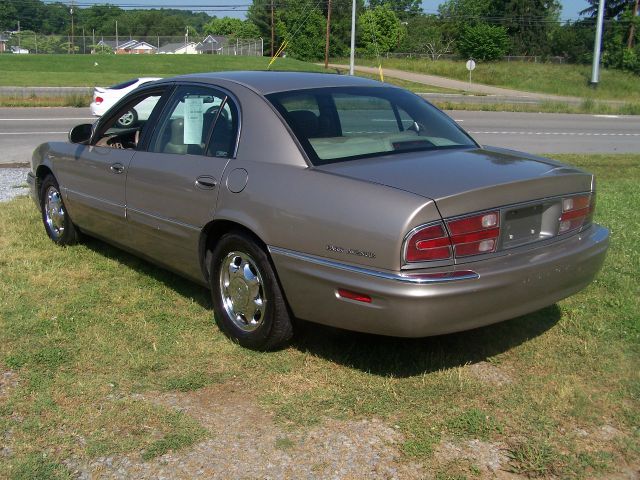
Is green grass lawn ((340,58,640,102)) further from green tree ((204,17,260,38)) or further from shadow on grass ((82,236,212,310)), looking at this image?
green tree ((204,17,260,38))

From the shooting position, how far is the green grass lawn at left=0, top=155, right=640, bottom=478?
3.29 metres

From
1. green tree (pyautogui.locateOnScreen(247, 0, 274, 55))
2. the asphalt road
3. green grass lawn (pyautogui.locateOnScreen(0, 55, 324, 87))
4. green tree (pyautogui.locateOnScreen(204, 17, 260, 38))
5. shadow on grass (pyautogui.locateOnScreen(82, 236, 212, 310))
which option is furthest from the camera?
green tree (pyautogui.locateOnScreen(204, 17, 260, 38))

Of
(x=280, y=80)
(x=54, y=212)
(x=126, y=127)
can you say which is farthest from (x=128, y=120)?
(x=280, y=80)

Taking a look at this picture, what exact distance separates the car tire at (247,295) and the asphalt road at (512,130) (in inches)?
361

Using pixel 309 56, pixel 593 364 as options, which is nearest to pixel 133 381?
pixel 593 364

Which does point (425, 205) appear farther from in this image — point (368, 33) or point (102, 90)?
point (368, 33)

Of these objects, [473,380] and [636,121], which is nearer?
[473,380]

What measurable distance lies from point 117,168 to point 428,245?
275 centimetres

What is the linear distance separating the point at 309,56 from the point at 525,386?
236ft

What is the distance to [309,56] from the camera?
73.2m

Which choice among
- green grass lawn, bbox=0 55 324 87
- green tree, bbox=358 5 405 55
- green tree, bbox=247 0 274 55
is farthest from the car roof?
green tree, bbox=247 0 274 55

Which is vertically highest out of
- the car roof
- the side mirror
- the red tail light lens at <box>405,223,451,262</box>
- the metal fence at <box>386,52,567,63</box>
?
the metal fence at <box>386,52,567,63</box>

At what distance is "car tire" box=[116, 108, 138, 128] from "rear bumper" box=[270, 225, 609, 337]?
2830 millimetres

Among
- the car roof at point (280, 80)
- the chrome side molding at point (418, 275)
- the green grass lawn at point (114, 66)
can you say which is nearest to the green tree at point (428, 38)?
the green grass lawn at point (114, 66)
